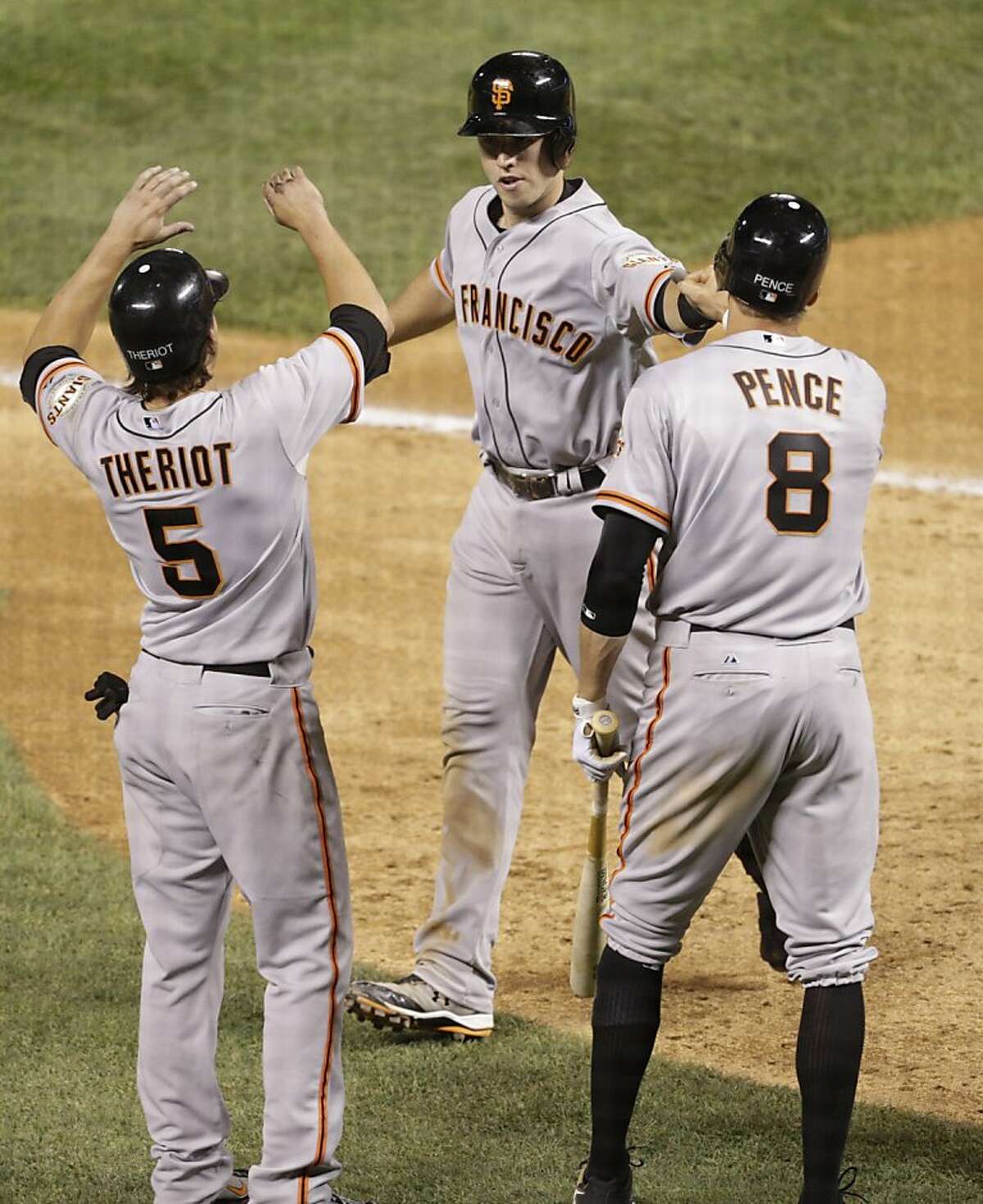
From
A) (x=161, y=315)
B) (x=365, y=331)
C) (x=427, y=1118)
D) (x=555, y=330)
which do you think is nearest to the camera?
(x=161, y=315)

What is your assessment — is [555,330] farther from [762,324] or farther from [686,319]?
[762,324]

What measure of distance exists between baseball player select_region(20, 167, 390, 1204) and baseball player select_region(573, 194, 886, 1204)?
55 centimetres

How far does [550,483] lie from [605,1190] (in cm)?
173

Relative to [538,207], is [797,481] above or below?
below

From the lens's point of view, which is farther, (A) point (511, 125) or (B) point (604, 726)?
(A) point (511, 125)

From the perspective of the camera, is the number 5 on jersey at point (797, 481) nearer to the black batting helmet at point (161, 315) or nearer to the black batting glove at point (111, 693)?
the black batting helmet at point (161, 315)

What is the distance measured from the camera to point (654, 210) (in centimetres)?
1393

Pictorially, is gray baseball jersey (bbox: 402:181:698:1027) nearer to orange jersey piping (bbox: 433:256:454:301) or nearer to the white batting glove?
orange jersey piping (bbox: 433:256:454:301)

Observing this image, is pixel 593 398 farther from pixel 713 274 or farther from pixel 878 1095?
pixel 878 1095

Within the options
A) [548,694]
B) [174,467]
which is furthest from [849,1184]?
[548,694]

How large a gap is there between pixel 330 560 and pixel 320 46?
9.54 metres

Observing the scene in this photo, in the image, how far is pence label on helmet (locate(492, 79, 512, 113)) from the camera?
4.61 meters

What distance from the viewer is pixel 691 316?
427 centimetres

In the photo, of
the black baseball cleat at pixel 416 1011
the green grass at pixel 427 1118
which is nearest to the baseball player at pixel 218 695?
the green grass at pixel 427 1118
